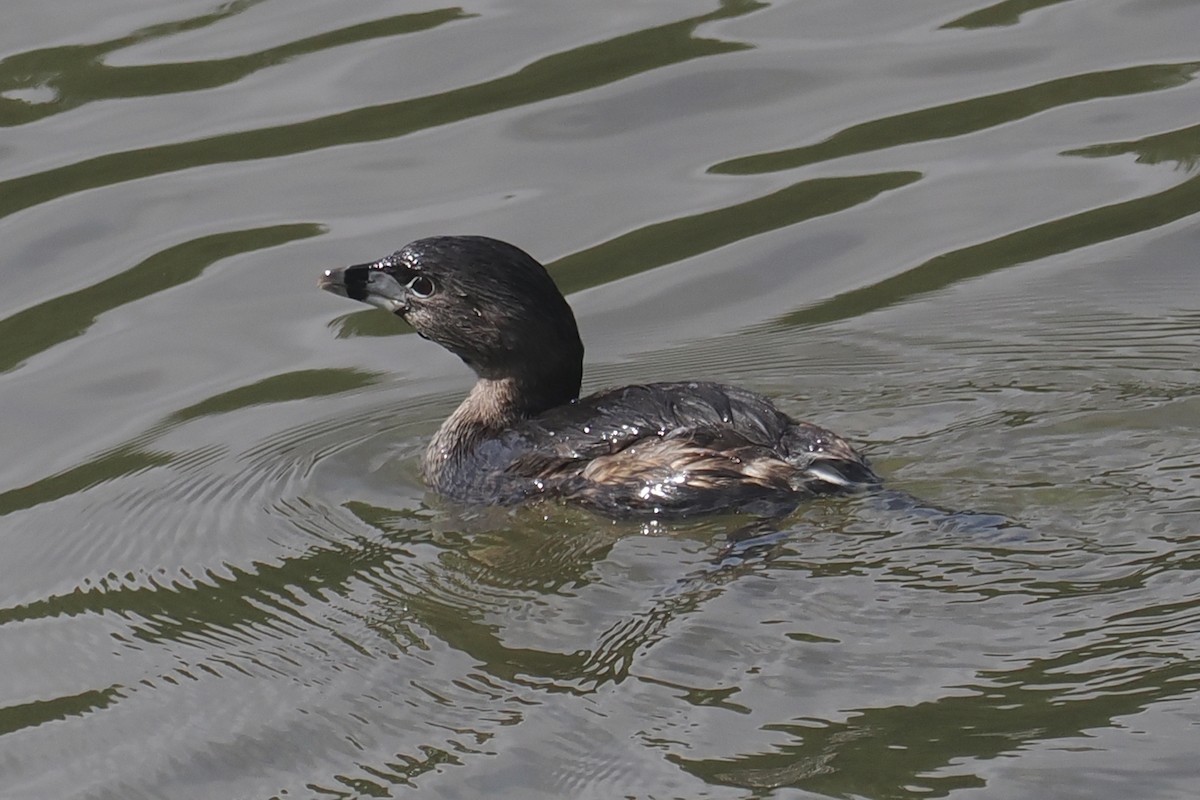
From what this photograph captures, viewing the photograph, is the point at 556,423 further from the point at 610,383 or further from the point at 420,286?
the point at 610,383

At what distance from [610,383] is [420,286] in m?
1.05

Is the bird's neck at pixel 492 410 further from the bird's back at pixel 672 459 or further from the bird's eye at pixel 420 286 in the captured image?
the bird's eye at pixel 420 286

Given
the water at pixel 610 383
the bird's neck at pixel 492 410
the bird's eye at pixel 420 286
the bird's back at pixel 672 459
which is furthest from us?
the bird's eye at pixel 420 286

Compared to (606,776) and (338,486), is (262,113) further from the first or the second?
(606,776)

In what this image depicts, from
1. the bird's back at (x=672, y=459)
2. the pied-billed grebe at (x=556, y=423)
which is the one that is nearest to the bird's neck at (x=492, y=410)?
the pied-billed grebe at (x=556, y=423)

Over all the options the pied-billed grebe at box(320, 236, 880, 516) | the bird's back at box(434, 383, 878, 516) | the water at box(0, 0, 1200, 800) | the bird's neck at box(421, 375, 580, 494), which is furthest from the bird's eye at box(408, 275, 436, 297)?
the bird's back at box(434, 383, 878, 516)

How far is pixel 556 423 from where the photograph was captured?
7.73 metres

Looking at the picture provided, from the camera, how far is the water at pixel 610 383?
19.0 ft

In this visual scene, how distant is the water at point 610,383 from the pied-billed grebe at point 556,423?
148 millimetres

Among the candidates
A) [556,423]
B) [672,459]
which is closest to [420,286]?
[556,423]

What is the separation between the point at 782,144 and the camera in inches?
417

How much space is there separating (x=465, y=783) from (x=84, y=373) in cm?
411

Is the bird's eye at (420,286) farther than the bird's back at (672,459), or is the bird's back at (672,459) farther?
the bird's eye at (420,286)

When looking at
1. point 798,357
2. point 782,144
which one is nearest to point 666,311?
point 798,357
